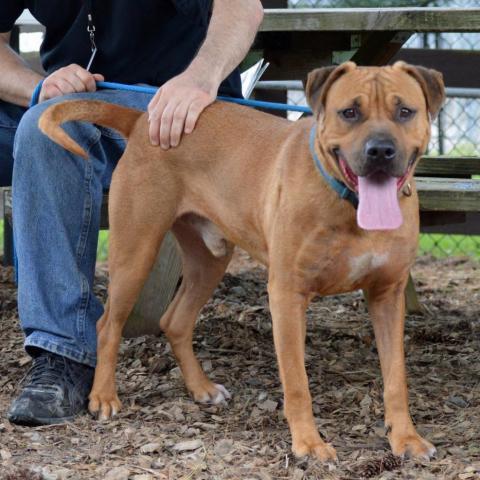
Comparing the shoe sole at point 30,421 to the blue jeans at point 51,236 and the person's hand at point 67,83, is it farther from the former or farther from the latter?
the person's hand at point 67,83

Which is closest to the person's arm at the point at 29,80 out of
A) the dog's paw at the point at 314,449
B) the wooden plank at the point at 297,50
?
the wooden plank at the point at 297,50

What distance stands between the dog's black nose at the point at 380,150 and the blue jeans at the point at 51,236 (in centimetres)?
128

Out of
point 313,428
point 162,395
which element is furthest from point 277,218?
point 162,395

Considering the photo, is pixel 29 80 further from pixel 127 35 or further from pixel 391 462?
pixel 391 462

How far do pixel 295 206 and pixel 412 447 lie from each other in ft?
2.80

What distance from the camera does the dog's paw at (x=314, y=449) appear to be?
3.38 meters

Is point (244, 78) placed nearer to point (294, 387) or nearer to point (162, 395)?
point (162, 395)

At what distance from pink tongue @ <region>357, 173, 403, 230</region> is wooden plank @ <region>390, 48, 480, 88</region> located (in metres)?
3.70

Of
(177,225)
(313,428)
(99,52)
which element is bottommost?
(313,428)

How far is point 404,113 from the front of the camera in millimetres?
3332

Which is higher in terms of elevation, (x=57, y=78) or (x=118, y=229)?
(x=57, y=78)

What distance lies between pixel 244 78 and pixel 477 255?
352 cm

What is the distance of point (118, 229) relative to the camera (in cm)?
395

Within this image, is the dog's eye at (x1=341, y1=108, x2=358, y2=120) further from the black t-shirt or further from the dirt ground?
the black t-shirt
